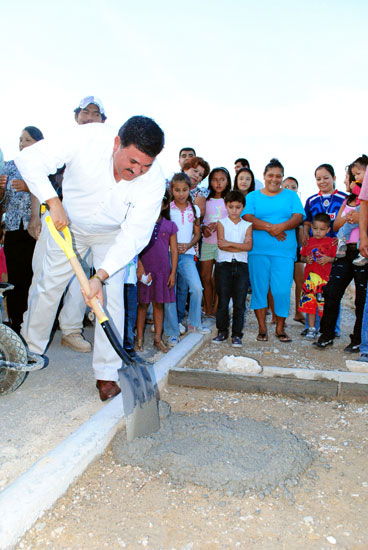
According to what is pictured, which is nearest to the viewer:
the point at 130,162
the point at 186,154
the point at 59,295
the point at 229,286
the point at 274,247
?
the point at 130,162

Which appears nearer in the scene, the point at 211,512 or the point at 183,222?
the point at 211,512

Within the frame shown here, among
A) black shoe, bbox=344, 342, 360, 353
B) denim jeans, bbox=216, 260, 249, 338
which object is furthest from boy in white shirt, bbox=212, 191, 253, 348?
black shoe, bbox=344, 342, 360, 353

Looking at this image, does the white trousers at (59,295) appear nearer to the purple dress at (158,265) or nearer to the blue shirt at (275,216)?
the purple dress at (158,265)

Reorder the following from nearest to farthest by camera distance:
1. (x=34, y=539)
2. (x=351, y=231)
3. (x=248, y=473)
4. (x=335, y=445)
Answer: (x=34, y=539) → (x=248, y=473) → (x=335, y=445) → (x=351, y=231)

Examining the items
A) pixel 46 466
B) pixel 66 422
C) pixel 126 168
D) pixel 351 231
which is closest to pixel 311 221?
pixel 351 231

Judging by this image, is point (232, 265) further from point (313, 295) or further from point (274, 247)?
point (313, 295)

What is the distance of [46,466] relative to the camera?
2.19 m

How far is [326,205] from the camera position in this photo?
5.86 m

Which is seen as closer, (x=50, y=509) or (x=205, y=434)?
(x=50, y=509)

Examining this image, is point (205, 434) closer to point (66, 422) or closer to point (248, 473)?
point (248, 473)

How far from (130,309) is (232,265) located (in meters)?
1.38

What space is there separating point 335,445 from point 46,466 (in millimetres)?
1569

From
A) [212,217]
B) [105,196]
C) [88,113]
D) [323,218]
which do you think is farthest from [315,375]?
[88,113]

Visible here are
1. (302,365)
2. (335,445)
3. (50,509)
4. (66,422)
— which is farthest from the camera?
(302,365)
